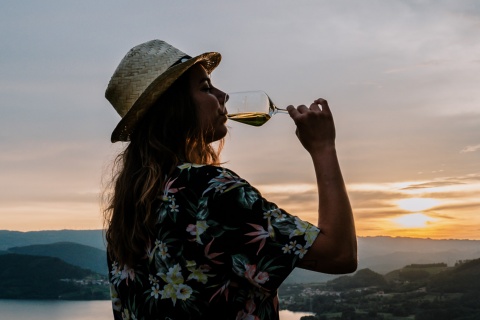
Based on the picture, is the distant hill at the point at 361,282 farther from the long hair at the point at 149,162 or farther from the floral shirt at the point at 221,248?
the floral shirt at the point at 221,248

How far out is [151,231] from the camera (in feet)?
5.28

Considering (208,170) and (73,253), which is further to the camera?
(73,253)

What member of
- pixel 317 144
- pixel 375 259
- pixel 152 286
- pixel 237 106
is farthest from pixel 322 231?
pixel 375 259

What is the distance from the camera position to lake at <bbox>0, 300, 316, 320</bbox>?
69.7 meters

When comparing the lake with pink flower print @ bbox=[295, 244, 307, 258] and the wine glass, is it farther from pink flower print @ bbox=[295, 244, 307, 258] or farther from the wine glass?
pink flower print @ bbox=[295, 244, 307, 258]

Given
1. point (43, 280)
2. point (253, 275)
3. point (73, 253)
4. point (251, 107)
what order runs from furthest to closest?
point (73, 253) < point (43, 280) < point (251, 107) < point (253, 275)

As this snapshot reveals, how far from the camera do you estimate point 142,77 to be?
193 centimetres

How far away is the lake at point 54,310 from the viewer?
229 ft

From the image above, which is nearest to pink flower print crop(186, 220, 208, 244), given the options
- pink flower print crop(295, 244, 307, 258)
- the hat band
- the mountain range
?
pink flower print crop(295, 244, 307, 258)

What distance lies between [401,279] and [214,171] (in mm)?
65403

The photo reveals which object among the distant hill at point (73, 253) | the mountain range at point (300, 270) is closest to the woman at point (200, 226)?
the mountain range at point (300, 270)

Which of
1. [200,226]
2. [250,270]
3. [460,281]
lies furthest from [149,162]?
[460,281]

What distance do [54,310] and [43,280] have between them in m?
8.05

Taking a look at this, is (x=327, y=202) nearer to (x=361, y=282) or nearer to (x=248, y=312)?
(x=248, y=312)
